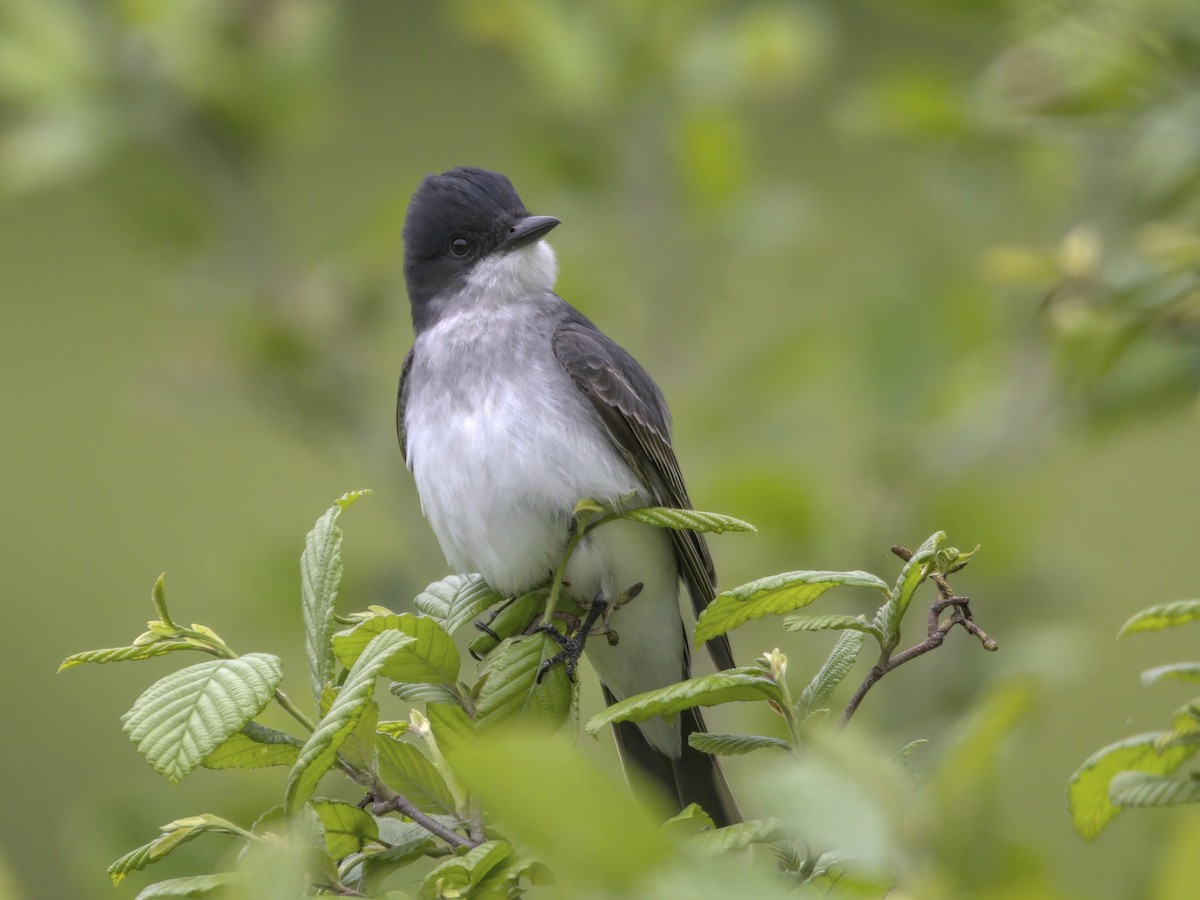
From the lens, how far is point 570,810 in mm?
618

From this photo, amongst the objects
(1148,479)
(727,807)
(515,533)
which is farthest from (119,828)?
(1148,479)

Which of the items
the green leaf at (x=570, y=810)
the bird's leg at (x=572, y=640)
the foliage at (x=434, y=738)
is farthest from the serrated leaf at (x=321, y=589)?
the green leaf at (x=570, y=810)

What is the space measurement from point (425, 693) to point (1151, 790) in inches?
22.9

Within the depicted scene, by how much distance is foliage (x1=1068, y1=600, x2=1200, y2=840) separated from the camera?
900mm

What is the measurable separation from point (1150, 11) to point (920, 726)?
1178 millimetres

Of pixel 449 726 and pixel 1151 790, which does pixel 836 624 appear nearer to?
pixel 1151 790

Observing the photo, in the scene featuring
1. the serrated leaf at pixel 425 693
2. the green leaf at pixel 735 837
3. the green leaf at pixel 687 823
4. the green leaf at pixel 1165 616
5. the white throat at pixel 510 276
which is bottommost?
the green leaf at pixel 735 837

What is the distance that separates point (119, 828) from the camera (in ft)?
6.91

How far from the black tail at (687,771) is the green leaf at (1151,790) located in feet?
3.62

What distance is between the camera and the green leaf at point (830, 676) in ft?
3.63

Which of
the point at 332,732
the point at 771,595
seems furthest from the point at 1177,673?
the point at 332,732

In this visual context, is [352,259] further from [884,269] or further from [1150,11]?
[1150,11]

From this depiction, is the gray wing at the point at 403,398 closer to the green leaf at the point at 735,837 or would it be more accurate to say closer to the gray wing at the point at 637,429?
the gray wing at the point at 637,429

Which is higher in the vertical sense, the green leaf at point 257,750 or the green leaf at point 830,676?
the green leaf at point 257,750
